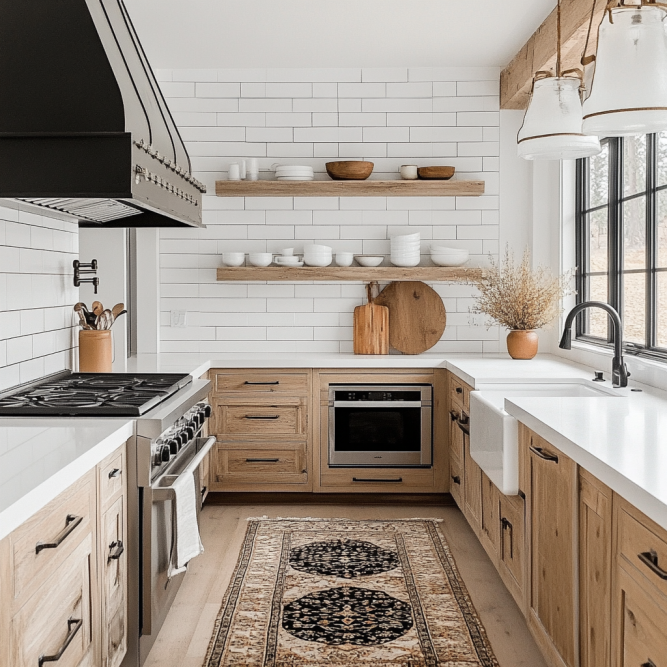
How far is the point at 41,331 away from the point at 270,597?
152 centimetres

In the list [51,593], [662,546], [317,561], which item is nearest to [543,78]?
[662,546]

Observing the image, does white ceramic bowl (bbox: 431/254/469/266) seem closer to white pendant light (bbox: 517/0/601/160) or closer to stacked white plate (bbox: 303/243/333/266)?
stacked white plate (bbox: 303/243/333/266)

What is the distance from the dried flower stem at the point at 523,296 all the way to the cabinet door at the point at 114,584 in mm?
2780

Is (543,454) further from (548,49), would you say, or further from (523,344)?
(548,49)

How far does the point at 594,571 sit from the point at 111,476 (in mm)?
1399

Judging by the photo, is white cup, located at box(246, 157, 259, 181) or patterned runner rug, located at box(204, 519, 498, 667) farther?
white cup, located at box(246, 157, 259, 181)

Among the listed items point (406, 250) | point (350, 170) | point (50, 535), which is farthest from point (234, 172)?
point (50, 535)

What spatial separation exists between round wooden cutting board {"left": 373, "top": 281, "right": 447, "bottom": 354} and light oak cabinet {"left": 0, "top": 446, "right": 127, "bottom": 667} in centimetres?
278

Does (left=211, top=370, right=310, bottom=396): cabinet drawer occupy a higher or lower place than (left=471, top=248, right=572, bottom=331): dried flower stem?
lower

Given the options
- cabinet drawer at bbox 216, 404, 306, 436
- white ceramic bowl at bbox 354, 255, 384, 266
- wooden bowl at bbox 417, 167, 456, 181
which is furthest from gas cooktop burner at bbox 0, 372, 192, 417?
wooden bowl at bbox 417, 167, 456, 181

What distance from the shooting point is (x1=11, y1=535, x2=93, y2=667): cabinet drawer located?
1.63 meters

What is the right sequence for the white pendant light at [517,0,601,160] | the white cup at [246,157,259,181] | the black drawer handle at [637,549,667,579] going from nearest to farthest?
the black drawer handle at [637,549,667,579] → the white pendant light at [517,0,601,160] → the white cup at [246,157,259,181]

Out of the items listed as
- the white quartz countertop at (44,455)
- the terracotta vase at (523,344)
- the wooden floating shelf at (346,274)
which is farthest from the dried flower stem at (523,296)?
the white quartz countertop at (44,455)

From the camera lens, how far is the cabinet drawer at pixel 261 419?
4.48 metres
